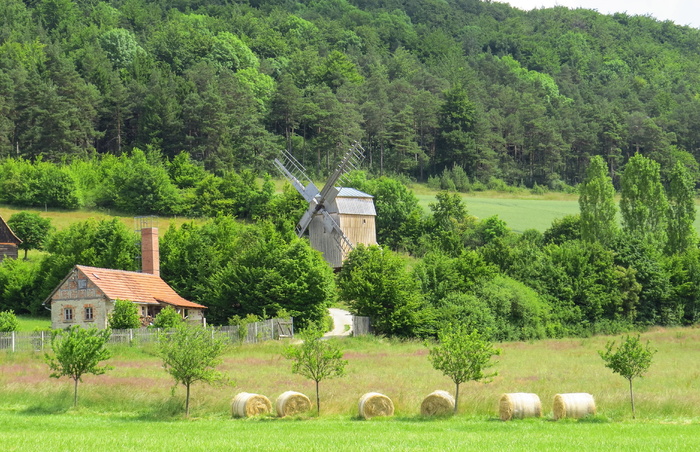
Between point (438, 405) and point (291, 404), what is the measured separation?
15.5ft

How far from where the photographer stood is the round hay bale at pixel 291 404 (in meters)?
30.2

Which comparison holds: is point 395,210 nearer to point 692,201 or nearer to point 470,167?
point 692,201

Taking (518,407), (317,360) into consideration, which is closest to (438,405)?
(518,407)

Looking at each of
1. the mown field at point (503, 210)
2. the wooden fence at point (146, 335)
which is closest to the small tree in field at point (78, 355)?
the wooden fence at point (146, 335)

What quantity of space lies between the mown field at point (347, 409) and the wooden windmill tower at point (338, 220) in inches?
1257

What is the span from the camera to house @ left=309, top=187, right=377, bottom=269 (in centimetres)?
8075

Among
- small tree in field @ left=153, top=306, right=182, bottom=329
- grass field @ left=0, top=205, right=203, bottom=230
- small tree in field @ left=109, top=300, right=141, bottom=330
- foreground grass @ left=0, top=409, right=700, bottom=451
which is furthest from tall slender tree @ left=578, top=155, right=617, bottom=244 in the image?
foreground grass @ left=0, top=409, right=700, bottom=451

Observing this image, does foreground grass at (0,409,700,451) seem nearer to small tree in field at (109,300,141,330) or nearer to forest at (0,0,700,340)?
small tree in field at (109,300,141,330)

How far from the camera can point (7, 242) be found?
74312mm

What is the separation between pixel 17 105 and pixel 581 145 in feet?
284

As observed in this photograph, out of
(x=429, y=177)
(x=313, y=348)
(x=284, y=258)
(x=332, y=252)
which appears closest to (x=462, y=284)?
(x=284, y=258)

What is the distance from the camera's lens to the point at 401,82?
163625mm

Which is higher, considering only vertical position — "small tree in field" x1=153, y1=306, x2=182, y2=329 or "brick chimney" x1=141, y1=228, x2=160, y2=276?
"brick chimney" x1=141, y1=228, x2=160, y2=276

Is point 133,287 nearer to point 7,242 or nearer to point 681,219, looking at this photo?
point 7,242
